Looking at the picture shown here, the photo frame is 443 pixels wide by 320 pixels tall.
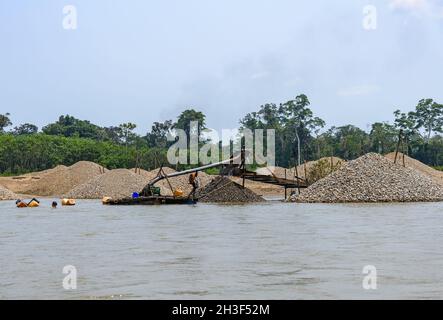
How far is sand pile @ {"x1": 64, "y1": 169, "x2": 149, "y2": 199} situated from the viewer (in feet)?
208

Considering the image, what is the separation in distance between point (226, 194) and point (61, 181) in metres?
31.8

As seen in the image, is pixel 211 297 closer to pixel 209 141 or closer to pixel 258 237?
pixel 258 237

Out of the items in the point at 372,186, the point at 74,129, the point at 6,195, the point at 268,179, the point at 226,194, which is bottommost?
the point at 6,195

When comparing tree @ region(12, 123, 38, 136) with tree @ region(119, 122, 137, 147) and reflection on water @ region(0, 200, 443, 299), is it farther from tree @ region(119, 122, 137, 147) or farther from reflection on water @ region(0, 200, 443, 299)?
reflection on water @ region(0, 200, 443, 299)

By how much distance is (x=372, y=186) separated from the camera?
157 ft

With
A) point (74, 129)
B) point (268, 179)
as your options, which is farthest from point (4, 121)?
point (268, 179)

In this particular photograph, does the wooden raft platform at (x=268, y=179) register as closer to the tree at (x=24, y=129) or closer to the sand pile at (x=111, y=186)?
the sand pile at (x=111, y=186)

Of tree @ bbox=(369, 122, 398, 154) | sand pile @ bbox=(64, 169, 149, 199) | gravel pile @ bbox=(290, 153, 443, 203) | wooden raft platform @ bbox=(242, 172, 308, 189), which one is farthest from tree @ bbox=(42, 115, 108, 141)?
gravel pile @ bbox=(290, 153, 443, 203)

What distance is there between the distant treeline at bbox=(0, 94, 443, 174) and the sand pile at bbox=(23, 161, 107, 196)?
10.2m

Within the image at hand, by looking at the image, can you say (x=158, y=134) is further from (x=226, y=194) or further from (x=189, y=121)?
(x=226, y=194)

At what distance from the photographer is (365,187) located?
157 feet

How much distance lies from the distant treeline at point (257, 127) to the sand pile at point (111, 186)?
22172 mm

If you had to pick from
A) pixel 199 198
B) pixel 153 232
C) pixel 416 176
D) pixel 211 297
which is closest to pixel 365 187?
pixel 416 176
